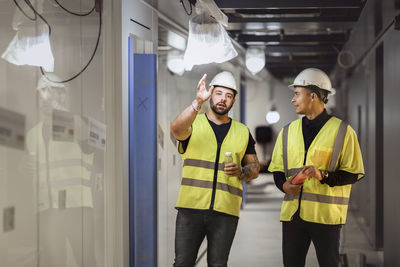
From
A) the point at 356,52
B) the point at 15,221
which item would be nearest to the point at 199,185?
the point at 15,221

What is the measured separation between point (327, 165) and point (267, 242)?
3.49 m

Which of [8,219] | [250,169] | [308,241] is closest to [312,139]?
[250,169]

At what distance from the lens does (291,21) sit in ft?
20.2

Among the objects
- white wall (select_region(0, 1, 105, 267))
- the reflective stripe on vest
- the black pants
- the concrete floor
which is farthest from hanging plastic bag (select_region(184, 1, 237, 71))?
the concrete floor

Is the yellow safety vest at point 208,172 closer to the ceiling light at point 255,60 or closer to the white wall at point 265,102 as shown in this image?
the ceiling light at point 255,60

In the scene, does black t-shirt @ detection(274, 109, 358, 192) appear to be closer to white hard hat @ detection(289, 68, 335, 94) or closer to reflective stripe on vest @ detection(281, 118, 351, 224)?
reflective stripe on vest @ detection(281, 118, 351, 224)

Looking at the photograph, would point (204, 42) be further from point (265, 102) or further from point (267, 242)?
point (265, 102)

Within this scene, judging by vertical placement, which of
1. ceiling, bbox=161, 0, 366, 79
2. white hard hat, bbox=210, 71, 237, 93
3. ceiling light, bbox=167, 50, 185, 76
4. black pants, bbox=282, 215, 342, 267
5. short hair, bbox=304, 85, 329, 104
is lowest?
black pants, bbox=282, 215, 342, 267

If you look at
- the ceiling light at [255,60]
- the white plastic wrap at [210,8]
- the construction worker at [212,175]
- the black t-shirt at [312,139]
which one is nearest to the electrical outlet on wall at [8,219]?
the construction worker at [212,175]

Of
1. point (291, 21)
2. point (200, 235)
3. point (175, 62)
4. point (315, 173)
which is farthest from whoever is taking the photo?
point (291, 21)

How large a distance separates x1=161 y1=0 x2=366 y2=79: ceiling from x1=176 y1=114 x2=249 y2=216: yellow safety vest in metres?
1.57

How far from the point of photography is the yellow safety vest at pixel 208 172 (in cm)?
347

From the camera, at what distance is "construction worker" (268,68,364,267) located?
3.44 metres

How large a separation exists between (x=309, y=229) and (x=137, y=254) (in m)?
1.19
